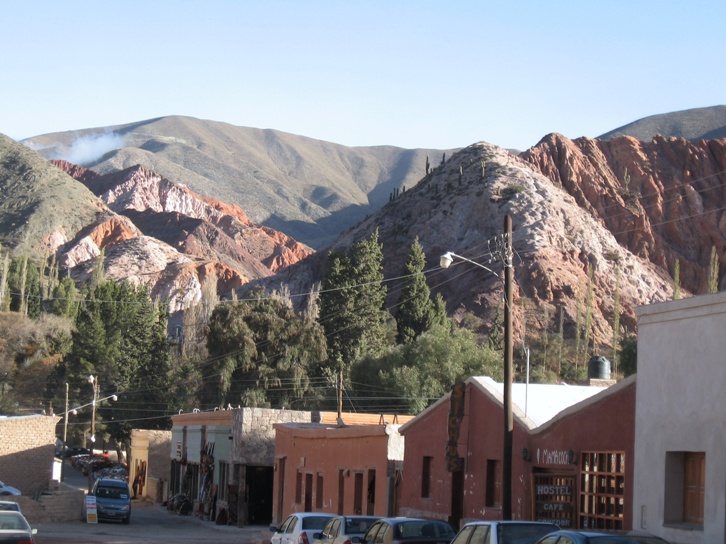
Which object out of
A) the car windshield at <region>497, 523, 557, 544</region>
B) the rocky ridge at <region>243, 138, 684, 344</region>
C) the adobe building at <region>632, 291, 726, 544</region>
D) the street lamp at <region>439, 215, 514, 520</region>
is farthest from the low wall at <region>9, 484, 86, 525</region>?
the rocky ridge at <region>243, 138, 684, 344</region>

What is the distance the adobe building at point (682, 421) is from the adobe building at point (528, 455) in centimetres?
113

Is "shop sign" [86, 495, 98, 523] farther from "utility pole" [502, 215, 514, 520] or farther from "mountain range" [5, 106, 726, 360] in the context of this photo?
"mountain range" [5, 106, 726, 360]

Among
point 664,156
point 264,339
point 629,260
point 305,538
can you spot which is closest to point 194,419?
point 264,339

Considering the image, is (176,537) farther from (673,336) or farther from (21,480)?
(673,336)

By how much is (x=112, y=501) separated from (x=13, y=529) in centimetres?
2299

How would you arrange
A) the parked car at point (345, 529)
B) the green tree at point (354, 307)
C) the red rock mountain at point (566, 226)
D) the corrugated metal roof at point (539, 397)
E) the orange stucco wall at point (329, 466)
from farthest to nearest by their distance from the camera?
the red rock mountain at point (566, 226), the green tree at point (354, 307), the orange stucco wall at point (329, 466), the corrugated metal roof at point (539, 397), the parked car at point (345, 529)

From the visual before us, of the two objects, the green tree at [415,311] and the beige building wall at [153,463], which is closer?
the beige building wall at [153,463]

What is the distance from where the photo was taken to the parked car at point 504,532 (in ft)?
51.8

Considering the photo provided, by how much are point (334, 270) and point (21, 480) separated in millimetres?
36969

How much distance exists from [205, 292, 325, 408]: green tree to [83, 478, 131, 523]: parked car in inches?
980

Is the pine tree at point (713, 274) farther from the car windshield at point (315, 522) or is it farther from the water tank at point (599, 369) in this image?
the car windshield at point (315, 522)

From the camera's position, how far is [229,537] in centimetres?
3688

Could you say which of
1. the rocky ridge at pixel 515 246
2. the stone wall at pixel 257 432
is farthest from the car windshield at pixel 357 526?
the rocky ridge at pixel 515 246

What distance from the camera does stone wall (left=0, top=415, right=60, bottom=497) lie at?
161ft
